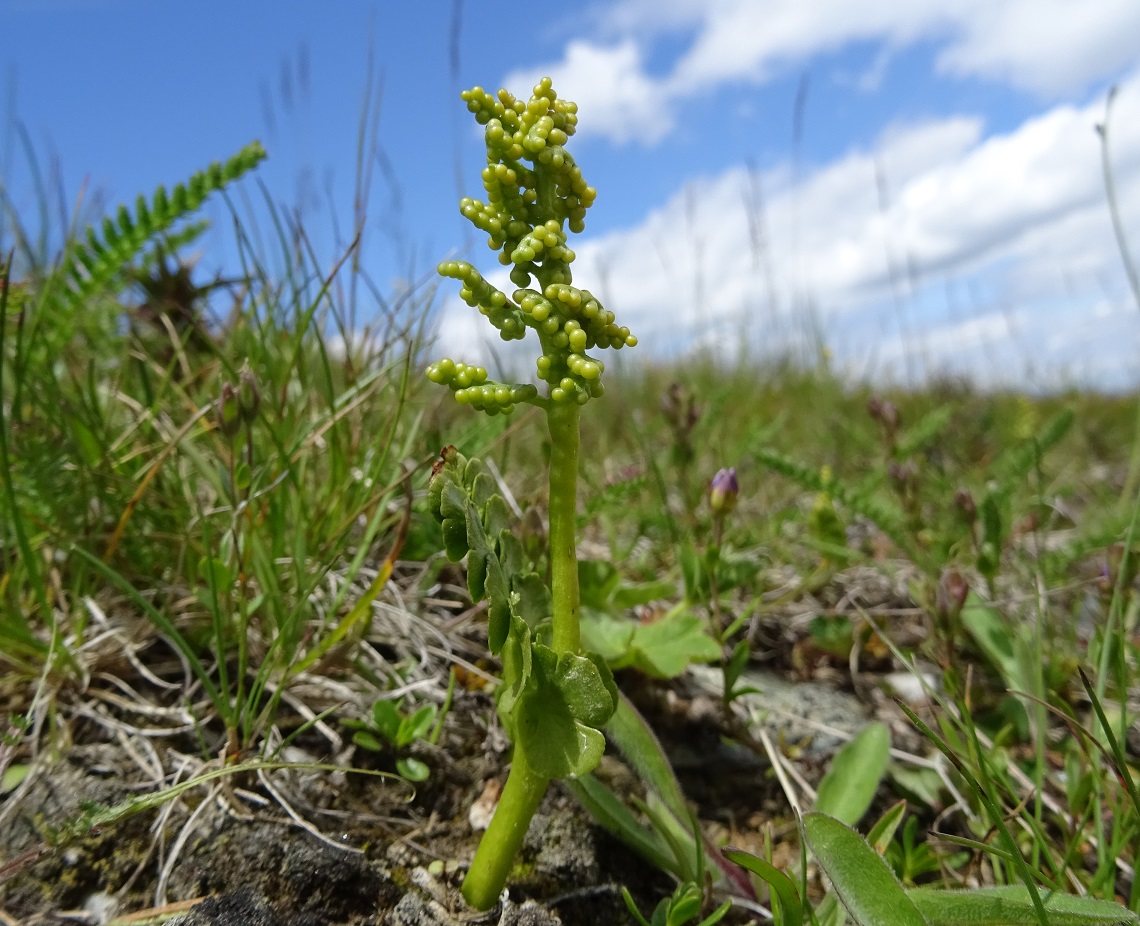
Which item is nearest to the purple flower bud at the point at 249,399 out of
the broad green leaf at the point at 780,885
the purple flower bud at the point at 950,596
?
the broad green leaf at the point at 780,885

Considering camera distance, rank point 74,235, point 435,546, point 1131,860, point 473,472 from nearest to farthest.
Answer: point 473,472 → point 1131,860 → point 435,546 → point 74,235

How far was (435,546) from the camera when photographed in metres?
2.20

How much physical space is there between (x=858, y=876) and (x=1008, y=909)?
21cm

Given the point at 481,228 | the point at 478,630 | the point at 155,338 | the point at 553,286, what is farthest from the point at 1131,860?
the point at 155,338

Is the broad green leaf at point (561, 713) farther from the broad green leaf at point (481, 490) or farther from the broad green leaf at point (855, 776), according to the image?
the broad green leaf at point (855, 776)

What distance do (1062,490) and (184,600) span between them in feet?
8.68

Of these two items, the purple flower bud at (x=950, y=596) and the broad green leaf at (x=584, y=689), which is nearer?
the broad green leaf at (x=584, y=689)

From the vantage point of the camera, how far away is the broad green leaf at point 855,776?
5.34 feet

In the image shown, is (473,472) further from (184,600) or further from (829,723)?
(829,723)

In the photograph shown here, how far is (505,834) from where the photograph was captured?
1247 mm

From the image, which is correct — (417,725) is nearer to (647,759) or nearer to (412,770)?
(412,770)

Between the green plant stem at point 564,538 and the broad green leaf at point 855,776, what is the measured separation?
784mm

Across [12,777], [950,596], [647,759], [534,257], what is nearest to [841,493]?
[950,596]

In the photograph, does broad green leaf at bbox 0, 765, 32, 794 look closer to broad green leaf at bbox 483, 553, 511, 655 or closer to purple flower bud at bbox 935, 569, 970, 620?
broad green leaf at bbox 483, 553, 511, 655
